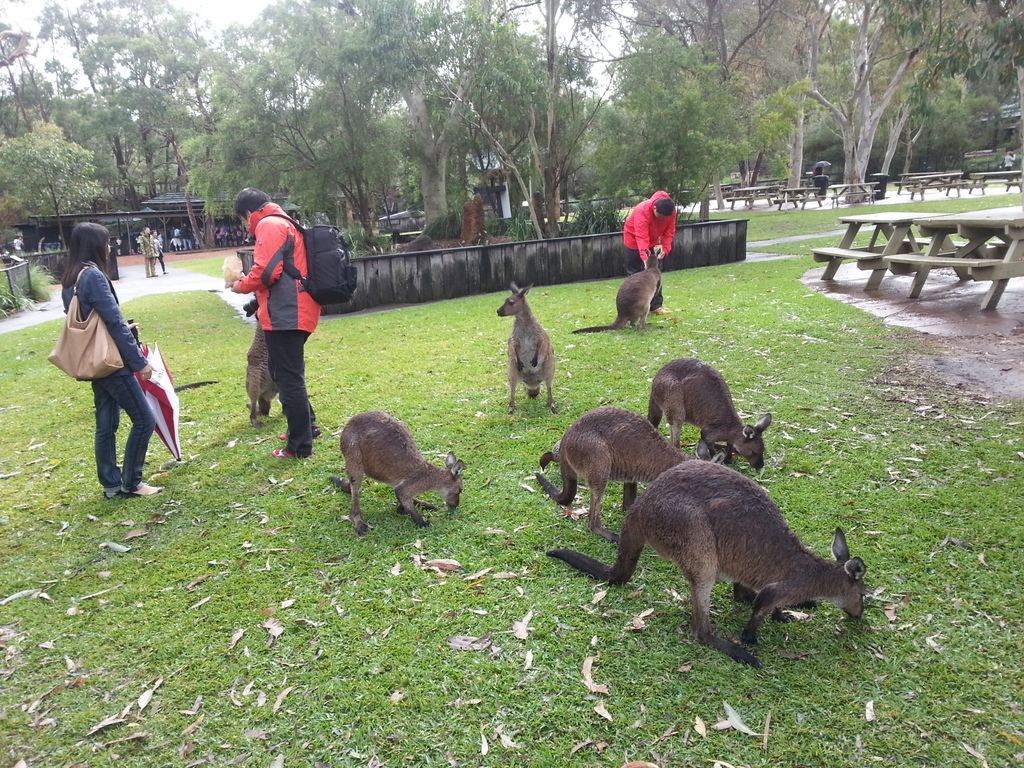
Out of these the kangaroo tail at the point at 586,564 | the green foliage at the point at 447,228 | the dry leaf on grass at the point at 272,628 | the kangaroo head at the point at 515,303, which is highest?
the green foliage at the point at 447,228

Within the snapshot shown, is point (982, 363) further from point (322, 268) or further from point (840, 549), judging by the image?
point (322, 268)

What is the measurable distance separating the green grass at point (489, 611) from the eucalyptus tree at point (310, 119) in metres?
14.6

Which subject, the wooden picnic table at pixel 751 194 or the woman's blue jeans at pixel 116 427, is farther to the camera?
the wooden picnic table at pixel 751 194

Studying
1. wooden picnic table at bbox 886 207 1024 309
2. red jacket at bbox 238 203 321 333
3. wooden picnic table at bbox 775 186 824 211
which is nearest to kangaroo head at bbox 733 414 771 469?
red jacket at bbox 238 203 321 333

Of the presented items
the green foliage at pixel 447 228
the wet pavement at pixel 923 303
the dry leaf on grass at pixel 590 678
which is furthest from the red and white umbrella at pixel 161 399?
the green foliage at pixel 447 228

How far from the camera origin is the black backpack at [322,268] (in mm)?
5246

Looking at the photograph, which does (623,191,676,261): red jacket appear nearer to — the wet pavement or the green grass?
the wet pavement

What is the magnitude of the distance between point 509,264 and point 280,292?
9.83 meters

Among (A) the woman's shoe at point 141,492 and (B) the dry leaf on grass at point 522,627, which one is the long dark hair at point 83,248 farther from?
(B) the dry leaf on grass at point 522,627

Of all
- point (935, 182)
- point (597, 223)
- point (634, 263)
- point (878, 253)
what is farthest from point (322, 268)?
point (935, 182)

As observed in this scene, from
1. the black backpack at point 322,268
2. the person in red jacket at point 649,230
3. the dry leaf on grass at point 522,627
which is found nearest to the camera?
the dry leaf on grass at point 522,627

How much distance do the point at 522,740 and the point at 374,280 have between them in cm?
1165

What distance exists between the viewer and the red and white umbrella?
200 inches

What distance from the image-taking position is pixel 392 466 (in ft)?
14.3
